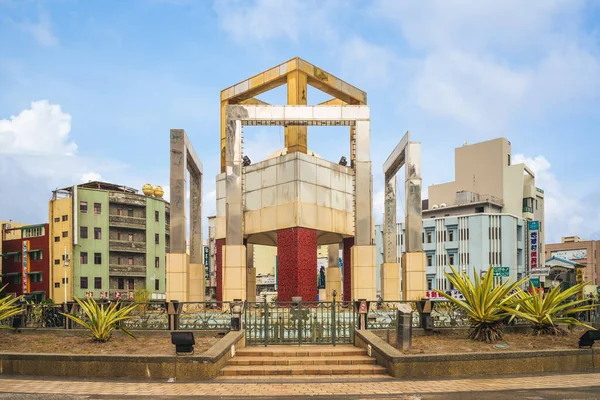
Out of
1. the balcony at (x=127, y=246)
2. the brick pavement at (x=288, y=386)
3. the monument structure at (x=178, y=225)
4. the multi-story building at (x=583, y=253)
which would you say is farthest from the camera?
the multi-story building at (x=583, y=253)

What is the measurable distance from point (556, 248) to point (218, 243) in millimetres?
92921

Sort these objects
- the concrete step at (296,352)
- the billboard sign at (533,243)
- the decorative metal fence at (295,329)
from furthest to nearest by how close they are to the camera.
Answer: the billboard sign at (533,243)
the decorative metal fence at (295,329)
the concrete step at (296,352)

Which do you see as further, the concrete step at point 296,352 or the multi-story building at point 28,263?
the multi-story building at point 28,263

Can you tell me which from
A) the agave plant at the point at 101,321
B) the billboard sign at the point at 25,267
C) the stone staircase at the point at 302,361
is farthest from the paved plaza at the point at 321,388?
the billboard sign at the point at 25,267

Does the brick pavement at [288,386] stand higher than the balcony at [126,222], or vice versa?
the balcony at [126,222]

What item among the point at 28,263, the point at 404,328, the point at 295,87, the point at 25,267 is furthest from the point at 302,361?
the point at 28,263

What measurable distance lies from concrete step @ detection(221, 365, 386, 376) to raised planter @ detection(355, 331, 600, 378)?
43 centimetres

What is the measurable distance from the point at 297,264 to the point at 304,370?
16890 millimetres

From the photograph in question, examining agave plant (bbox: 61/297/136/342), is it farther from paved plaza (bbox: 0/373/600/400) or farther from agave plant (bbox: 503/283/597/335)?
agave plant (bbox: 503/283/597/335)

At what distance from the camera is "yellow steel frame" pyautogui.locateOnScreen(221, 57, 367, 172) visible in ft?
120

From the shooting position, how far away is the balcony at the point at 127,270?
7575 cm

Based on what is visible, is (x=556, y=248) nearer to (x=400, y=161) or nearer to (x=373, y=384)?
(x=400, y=161)

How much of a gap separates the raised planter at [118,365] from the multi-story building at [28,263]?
6145 cm

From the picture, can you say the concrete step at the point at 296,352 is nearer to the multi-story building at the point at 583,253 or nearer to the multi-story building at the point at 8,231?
the multi-story building at the point at 8,231
